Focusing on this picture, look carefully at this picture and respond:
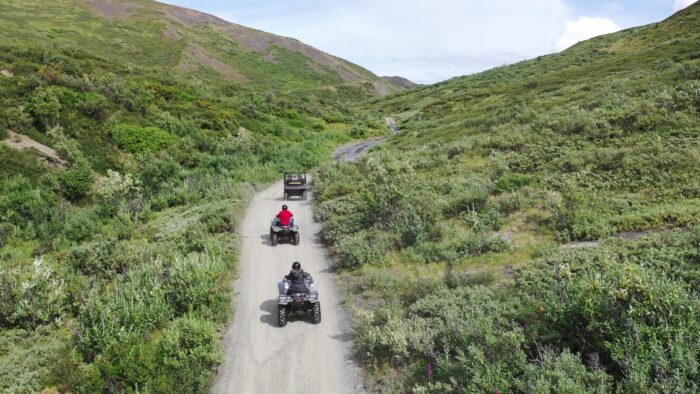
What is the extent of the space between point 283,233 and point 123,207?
34.2 feet

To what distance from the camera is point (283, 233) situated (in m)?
19.6

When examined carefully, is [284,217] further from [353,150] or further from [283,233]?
[353,150]

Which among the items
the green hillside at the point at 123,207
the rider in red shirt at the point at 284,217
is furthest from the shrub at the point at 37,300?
the rider in red shirt at the point at 284,217

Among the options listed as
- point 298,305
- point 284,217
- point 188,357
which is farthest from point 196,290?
point 284,217

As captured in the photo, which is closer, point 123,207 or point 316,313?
point 316,313

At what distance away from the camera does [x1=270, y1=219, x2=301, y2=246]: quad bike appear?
19453 mm

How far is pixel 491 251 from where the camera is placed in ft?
52.1

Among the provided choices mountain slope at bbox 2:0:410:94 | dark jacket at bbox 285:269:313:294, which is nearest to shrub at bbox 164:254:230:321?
dark jacket at bbox 285:269:313:294

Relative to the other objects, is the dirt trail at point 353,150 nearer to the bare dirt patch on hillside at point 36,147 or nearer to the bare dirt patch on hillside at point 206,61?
the bare dirt patch on hillside at point 36,147

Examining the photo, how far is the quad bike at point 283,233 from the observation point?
63.8 feet

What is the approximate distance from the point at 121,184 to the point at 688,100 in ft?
106

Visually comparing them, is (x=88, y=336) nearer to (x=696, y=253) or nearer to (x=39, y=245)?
(x=39, y=245)

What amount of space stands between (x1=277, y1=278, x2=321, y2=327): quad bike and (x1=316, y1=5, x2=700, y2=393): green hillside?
4.65 feet

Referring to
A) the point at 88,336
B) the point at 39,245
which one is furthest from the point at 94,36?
the point at 88,336
